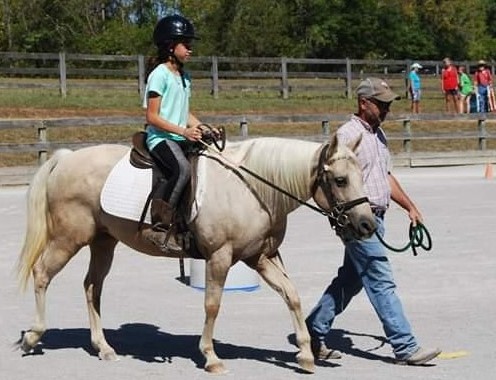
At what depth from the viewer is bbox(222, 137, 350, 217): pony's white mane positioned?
660cm

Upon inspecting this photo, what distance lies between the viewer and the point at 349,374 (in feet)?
21.8

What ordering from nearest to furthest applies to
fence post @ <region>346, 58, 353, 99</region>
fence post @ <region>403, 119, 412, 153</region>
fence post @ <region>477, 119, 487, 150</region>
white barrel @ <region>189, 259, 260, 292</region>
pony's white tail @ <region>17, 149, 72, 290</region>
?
pony's white tail @ <region>17, 149, 72, 290</region> < white barrel @ <region>189, 259, 260, 292</region> < fence post @ <region>403, 119, 412, 153</region> < fence post @ <region>477, 119, 487, 150</region> < fence post @ <region>346, 58, 353, 99</region>

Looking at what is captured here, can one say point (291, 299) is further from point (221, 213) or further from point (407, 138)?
point (407, 138)

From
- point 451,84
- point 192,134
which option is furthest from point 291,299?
point 451,84

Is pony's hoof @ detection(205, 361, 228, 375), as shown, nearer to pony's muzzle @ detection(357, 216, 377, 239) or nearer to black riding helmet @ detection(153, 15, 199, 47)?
pony's muzzle @ detection(357, 216, 377, 239)

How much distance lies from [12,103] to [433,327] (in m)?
21.7

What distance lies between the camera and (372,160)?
6.71 metres

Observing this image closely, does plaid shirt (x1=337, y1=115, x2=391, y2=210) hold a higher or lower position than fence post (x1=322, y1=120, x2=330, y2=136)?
higher

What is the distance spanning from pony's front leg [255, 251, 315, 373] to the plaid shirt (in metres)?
0.77

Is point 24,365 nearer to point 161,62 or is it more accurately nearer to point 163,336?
point 163,336

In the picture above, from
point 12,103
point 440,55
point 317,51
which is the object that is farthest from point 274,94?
point 440,55

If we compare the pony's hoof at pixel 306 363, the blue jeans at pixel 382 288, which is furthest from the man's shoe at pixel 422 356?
the pony's hoof at pixel 306 363

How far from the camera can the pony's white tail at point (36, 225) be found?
7.39m

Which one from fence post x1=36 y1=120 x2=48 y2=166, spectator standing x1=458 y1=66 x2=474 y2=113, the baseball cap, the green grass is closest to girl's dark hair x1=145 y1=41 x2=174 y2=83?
the baseball cap
